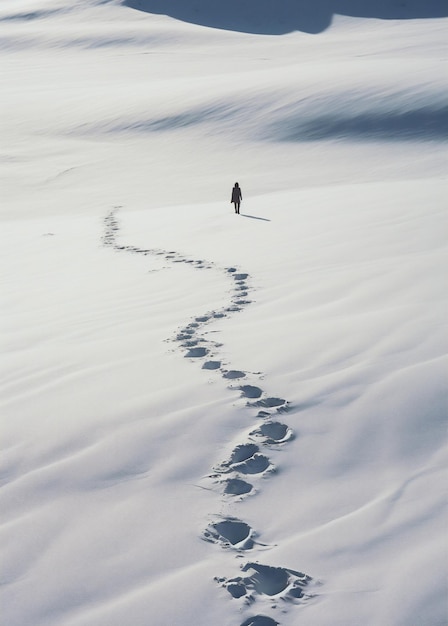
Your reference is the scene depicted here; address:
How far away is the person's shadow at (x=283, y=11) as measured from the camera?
60.3m

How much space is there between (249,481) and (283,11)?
63397 mm

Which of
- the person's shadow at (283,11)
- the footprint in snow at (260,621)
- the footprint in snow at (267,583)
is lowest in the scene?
the footprint in snow at (260,621)

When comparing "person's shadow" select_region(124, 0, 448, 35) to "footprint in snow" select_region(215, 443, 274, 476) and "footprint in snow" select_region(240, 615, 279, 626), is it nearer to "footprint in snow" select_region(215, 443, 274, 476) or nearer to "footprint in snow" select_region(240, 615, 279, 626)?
"footprint in snow" select_region(215, 443, 274, 476)

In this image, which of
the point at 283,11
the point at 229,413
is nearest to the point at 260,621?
the point at 229,413

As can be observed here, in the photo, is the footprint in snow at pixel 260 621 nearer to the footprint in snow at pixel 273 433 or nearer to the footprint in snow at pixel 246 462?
the footprint in snow at pixel 246 462

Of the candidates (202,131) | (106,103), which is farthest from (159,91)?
(202,131)

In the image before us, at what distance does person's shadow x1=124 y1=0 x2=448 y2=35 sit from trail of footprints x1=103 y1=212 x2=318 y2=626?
185 feet

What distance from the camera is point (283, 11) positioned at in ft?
205

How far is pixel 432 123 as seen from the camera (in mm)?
22953

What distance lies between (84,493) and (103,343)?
251 cm

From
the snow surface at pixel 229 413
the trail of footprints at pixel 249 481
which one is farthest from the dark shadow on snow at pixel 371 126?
the trail of footprints at pixel 249 481

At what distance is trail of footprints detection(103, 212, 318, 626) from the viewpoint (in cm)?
315

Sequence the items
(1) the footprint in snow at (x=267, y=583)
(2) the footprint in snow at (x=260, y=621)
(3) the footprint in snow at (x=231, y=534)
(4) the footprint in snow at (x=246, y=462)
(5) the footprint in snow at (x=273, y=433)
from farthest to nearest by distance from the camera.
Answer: (5) the footprint in snow at (x=273, y=433) → (4) the footprint in snow at (x=246, y=462) → (3) the footprint in snow at (x=231, y=534) → (1) the footprint in snow at (x=267, y=583) → (2) the footprint in snow at (x=260, y=621)

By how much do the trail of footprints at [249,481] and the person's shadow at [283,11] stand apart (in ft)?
185
